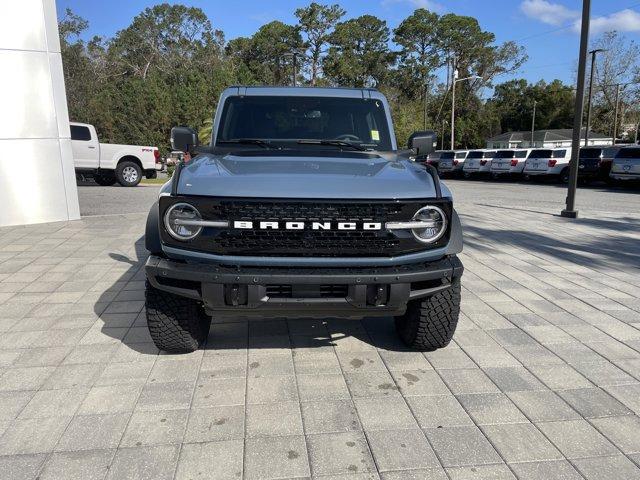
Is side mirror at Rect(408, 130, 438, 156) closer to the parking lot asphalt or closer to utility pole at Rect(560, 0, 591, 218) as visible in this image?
the parking lot asphalt

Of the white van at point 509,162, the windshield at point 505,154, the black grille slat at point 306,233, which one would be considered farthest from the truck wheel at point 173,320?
the windshield at point 505,154

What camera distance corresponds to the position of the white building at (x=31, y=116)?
8.67m

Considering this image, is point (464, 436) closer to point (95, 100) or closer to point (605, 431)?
point (605, 431)

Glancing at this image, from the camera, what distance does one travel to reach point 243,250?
2.96 metres

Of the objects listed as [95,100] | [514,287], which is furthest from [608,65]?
[514,287]

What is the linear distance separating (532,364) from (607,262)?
3933mm

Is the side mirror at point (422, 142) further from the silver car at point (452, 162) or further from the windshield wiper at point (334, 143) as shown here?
the silver car at point (452, 162)

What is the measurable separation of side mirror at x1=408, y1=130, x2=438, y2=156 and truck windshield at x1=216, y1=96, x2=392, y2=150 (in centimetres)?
26

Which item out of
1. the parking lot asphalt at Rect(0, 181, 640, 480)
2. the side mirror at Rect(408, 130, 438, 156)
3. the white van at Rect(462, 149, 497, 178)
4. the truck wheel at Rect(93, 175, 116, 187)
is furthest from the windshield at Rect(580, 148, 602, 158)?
the side mirror at Rect(408, 130, 438, 156)

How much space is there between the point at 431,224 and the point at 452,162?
2717 cm

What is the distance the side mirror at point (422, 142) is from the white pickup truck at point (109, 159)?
46.2 ft

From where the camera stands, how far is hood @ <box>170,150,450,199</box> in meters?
2.94

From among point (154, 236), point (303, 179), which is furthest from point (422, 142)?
point (154, 236)

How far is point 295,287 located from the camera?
292 centimetres
